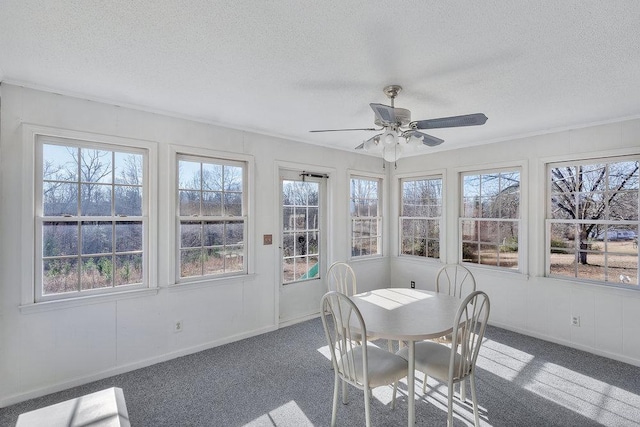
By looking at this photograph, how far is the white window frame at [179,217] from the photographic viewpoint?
3.19m

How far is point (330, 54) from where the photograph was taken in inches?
78.9

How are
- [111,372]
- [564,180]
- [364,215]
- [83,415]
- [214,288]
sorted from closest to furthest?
[83,415]
[111,372]
[214,288]
[564,180]
[364,215]

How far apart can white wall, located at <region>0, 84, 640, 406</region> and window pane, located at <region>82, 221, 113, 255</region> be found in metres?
0.41

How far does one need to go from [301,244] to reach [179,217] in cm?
173

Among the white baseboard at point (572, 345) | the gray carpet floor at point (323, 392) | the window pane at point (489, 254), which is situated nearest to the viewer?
the gray carpet floor at point (323, 392)

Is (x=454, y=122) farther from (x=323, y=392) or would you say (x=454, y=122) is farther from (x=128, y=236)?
(x=128, y=236)

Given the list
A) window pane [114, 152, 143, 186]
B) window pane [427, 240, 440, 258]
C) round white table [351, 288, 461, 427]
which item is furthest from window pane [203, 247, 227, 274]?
window pane [427, 240, 440, 258]

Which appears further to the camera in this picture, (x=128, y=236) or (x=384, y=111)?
(x=128, y=236)

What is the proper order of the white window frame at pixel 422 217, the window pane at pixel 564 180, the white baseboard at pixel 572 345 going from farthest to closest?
the white window frame at pixel 422 217
the window pane at pixel 564 180
the white baseboard at pixel 572 345

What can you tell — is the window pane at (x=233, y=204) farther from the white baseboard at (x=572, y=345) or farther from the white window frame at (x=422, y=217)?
the white baseboard at (x=572, y=345)

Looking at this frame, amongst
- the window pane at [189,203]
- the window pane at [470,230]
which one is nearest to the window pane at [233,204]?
the window pane at [189,203]

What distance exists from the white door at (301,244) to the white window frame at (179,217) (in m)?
0.53

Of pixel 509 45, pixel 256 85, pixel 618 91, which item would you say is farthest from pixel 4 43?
pixel 618 91

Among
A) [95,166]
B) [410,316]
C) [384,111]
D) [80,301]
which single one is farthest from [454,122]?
[80,301]
